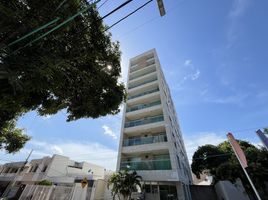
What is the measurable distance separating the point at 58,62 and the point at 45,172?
72.9 ft

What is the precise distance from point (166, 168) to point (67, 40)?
40.5 feet

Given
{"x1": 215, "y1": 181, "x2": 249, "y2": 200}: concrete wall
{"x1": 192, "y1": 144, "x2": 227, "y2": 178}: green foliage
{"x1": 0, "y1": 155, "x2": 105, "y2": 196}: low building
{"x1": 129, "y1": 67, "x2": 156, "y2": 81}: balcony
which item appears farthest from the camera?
{"x1": 129, "y1": 67, "x2": 156, "y2": 81}: balcony

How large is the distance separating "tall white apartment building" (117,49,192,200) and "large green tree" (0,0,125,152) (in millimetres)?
7758

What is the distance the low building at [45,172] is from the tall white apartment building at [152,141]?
7861 mm

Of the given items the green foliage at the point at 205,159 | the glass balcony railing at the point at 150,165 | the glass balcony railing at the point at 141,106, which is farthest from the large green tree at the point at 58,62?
the green foliage at the point at 205,159

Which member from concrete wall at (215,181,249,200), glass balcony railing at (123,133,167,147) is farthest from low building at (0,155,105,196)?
concrete wall at (215,181,249,200)

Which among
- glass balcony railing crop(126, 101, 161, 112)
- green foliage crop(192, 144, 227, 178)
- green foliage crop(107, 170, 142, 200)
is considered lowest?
green foliage crop(107, 170, 142, 200)

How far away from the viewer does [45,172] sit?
69.2 feet

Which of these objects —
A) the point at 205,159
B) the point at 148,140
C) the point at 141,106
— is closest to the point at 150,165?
the point at 148,140

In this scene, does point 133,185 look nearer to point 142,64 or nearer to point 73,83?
point 73,83

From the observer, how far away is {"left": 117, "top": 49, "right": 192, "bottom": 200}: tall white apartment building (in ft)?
42.8

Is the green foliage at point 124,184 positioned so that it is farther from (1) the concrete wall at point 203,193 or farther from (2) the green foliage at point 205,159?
(2) the green foliage at point 205,159

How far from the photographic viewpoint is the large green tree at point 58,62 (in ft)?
14.6

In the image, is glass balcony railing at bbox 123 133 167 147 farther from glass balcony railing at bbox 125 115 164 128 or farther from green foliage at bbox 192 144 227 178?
green foliage at bbox 192 144 227 178
